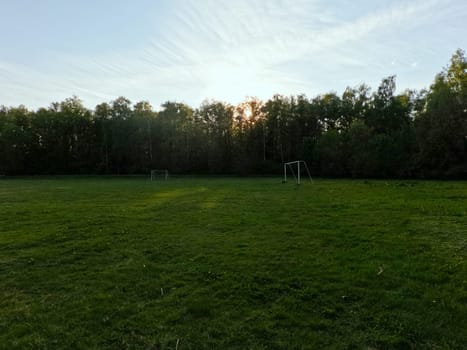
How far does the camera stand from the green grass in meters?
3.15

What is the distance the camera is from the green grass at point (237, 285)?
315 cm

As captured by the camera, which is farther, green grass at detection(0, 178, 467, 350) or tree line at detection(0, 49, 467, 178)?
tree line at detection(0, 49, 467, 178)

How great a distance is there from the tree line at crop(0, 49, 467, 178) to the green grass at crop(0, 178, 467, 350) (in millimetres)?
33387

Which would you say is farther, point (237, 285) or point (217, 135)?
point (217, 135)

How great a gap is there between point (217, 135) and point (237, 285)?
46766mm

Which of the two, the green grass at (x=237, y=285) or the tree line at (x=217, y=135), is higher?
the tree line at (x=217, y=135)

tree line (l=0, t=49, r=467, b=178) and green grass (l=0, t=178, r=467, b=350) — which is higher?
tree line (l=0, t=49, r=467, b=178)

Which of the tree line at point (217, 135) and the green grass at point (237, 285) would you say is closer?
the green grass at point (237, 285)

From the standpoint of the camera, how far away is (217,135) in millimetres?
50344

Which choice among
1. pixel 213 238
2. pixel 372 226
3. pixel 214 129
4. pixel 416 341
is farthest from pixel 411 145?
pixel 416 341

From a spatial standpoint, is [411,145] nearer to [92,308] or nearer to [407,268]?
[407,268]

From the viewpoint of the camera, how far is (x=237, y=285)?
437cm

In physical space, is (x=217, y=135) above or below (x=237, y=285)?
above

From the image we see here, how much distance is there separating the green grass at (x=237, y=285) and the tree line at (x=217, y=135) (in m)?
33.4
